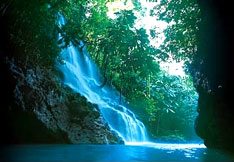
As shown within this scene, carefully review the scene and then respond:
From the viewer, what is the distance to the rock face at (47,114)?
7238 millimetres

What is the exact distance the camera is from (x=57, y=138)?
7785 millimetres

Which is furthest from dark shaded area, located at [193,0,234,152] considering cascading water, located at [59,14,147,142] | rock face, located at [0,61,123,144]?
cascading water, located at [59,14,147,142]

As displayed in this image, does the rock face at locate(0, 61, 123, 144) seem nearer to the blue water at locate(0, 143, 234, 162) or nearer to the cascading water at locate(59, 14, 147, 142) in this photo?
the blue water at locate(0, 143, 234, 162)

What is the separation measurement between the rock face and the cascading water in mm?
1639

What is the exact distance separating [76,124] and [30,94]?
6.28 feet

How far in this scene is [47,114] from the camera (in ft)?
25.3

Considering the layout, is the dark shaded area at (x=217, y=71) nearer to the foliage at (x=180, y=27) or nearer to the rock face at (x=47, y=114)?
the foliage at (x=180, y=27)

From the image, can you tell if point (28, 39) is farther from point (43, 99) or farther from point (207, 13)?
point (207, 13)

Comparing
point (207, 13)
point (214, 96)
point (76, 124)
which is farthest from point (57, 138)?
point (207, 13)


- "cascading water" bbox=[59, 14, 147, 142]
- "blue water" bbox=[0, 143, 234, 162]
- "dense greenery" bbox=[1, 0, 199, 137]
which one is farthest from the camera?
"cascading water" bbox=[59, 14, 147, 142]

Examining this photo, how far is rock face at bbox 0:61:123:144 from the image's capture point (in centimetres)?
724

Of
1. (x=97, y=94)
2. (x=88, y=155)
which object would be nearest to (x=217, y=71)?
(x=88, y=155)

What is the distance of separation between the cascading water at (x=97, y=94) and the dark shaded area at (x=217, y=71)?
3.90 m

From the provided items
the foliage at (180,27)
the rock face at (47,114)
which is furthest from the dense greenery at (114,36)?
the rock face at (47,114)
